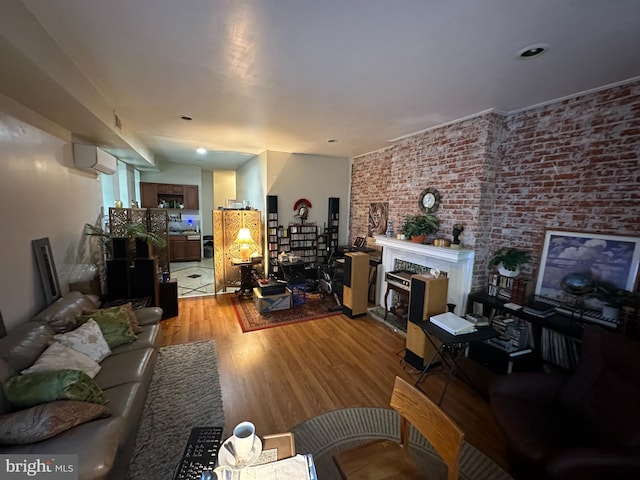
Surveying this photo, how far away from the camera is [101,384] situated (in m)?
1.96

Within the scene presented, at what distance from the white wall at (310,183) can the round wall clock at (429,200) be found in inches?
98.7

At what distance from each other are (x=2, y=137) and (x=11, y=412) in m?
2.09

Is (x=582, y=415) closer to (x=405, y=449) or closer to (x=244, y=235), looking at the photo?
(x=405, y=449)

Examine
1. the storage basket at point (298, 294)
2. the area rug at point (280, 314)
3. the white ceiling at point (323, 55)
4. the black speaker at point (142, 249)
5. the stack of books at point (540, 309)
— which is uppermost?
the white ceiling at point (323, 55)

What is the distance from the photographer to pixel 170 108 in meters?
3.00

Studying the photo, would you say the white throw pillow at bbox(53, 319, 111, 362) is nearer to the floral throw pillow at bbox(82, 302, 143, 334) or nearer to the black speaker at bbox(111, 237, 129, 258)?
the floral throw pillow at bbox(82, 302, 143, 334)

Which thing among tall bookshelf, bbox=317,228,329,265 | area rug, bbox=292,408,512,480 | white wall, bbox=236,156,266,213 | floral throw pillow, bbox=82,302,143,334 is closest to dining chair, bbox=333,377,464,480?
area rug, bbox=292,408,512,480

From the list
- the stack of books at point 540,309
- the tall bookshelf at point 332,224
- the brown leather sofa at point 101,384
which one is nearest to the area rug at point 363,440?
the brown leather sofa at point 101,384

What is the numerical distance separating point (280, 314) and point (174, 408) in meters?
2.10

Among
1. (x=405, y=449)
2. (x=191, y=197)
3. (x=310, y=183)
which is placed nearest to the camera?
(x=405, y=449)

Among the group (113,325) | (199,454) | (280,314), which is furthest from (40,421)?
(280,314)

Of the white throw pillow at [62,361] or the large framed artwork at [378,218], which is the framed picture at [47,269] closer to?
the white throw pillow at [62,361]

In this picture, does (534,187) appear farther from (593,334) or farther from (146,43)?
(146,43)

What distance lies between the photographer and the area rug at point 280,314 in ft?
12.9
